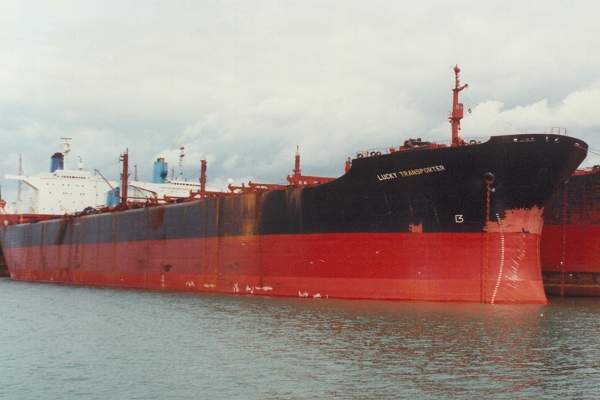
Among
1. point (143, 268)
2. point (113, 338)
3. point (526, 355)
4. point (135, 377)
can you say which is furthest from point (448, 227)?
point (143, 268)

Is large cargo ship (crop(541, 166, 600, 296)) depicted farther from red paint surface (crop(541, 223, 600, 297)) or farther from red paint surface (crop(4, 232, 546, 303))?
red paint surface (crop(4, 232, 546, 303))

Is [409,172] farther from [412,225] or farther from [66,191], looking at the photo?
[66,191]

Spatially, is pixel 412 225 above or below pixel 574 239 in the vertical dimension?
above

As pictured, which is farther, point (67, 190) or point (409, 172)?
point (67, 190)

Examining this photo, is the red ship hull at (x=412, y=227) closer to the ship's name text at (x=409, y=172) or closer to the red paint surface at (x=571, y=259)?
the ship's name text at (x=409, y=172)

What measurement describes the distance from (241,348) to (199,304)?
27.4 ft

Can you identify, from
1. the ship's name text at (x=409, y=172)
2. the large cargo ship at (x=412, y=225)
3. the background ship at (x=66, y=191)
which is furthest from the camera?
the background ship at (x=66, y=191)

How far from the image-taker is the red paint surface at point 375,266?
20062 mm

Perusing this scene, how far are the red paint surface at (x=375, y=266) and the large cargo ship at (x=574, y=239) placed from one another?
5.94 meters

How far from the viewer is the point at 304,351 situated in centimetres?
1325

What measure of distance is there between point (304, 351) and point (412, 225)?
328 inches

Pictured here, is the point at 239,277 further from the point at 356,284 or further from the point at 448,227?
the point at 448,227

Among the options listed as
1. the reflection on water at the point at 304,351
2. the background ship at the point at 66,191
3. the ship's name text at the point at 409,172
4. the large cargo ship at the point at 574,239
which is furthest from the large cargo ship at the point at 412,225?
the background ship at the point at 66,191

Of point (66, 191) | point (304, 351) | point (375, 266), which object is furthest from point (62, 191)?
point (304, 351)
